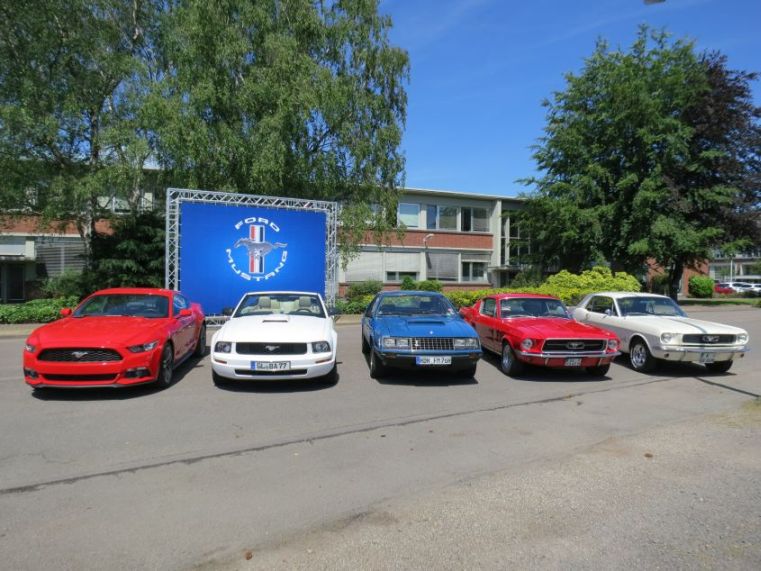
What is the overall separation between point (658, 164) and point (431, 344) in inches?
1124

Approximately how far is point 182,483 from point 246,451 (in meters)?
0.83

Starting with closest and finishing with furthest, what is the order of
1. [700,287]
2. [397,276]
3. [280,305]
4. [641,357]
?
1. [280,305]
2. [641,357]
3. [397,276]
4. [700,287]

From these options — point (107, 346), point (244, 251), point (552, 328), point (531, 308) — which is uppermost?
point (244, 251)

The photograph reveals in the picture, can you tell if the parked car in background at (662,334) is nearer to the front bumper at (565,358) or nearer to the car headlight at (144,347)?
the front bumper at (565,358)

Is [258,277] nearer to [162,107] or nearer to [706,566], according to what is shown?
[162,107]

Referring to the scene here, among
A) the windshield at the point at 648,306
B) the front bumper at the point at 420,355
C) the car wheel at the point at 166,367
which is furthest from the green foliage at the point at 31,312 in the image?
the windshield at the point at 648,306

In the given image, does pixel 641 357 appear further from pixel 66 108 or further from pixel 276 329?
pixel 66 108

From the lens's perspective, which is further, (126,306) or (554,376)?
(554,376)

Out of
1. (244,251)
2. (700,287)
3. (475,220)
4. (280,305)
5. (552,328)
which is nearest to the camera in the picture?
(552,328)

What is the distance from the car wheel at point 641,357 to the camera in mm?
9008

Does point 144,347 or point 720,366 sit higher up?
point 144,347

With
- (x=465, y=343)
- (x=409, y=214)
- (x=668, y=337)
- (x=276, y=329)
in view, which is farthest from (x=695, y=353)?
(x=409, y=214)

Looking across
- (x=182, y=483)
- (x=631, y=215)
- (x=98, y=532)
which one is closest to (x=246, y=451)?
(x=182, y=483)

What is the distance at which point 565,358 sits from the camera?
8.05 meters
